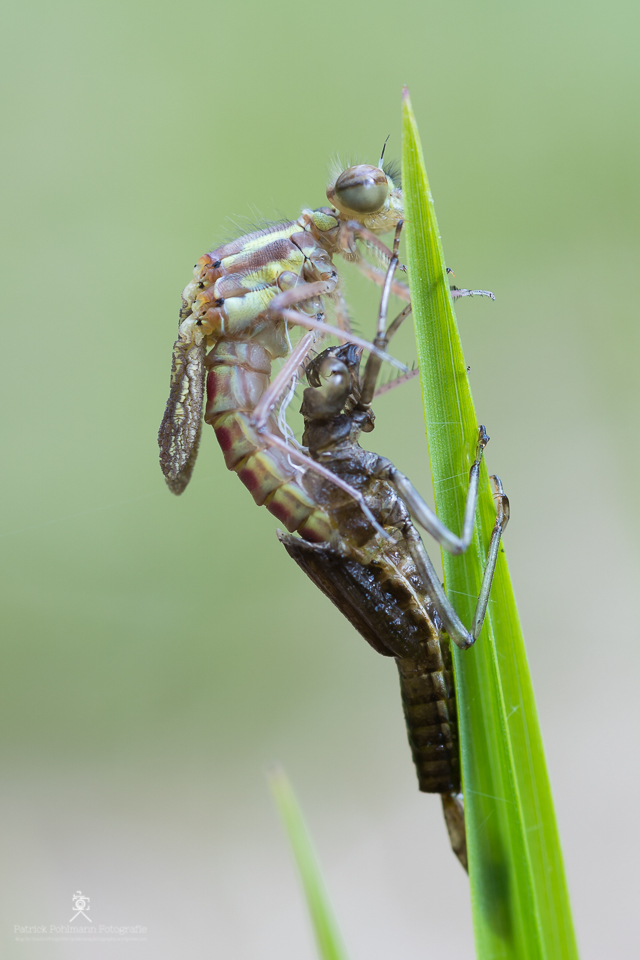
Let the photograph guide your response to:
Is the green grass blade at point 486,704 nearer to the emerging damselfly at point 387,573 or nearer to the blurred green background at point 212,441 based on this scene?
the emerging damselfly at point 387,573

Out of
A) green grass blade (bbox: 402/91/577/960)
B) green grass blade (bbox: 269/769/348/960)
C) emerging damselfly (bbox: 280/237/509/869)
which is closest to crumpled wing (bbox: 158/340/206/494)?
emerging damselfly (bbox: 280/237/509/869)

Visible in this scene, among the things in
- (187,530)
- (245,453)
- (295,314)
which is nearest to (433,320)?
(295,314)

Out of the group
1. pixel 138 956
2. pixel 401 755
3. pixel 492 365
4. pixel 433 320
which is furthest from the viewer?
pixel 492 365

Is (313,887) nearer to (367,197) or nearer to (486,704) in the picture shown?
(486,704)

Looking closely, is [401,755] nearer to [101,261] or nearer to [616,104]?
[101,261]

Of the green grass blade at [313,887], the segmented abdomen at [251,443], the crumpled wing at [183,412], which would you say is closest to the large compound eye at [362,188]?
the segmented abdomen at [251,443]

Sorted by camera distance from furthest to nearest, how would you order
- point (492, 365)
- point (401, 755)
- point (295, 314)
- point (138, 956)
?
point (492, 365)
point (401, 755)
point (138, 956)
point (295, 314)

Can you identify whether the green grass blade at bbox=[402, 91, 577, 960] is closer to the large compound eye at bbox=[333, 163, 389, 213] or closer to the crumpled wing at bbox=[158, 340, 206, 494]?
the large compound eye at bbox=[333, 163, 389, 213]
